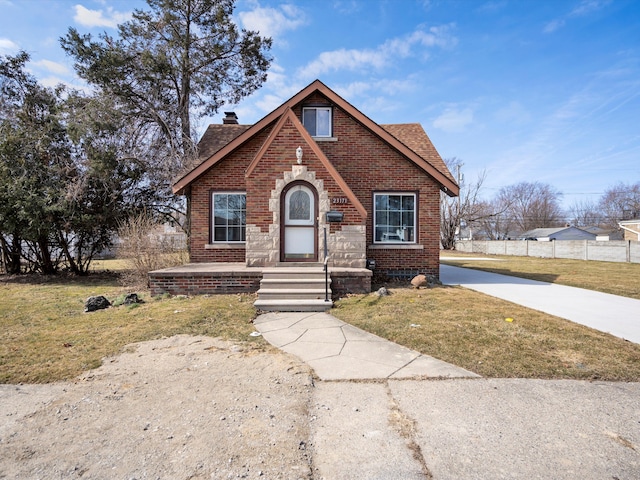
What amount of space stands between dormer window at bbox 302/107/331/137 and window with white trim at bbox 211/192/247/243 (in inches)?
125

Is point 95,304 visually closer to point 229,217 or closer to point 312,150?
point 229,217

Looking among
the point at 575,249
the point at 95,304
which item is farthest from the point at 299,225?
the point at 575,249

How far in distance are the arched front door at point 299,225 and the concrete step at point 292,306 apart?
2.46 metres

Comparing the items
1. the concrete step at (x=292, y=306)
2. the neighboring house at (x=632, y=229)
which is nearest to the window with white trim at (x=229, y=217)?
the concrete step at (x=292, y=306)

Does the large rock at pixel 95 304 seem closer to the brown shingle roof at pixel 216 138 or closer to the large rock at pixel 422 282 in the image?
the brown shingle roof at pixel 216 138

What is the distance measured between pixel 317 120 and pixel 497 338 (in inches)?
348

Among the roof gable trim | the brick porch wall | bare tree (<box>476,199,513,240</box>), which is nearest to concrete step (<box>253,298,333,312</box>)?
the brick porch wall

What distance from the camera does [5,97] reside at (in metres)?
13.7

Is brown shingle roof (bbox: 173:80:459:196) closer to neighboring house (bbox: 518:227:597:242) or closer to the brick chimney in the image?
the brick chimney

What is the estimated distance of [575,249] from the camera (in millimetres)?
25406

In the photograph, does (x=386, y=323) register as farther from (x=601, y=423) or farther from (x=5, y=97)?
(x=5, y=97)

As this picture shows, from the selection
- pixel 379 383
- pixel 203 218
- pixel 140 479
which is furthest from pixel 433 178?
pixel 140 479

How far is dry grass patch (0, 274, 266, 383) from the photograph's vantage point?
14.0 ft

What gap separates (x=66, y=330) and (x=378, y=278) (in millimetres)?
7973
